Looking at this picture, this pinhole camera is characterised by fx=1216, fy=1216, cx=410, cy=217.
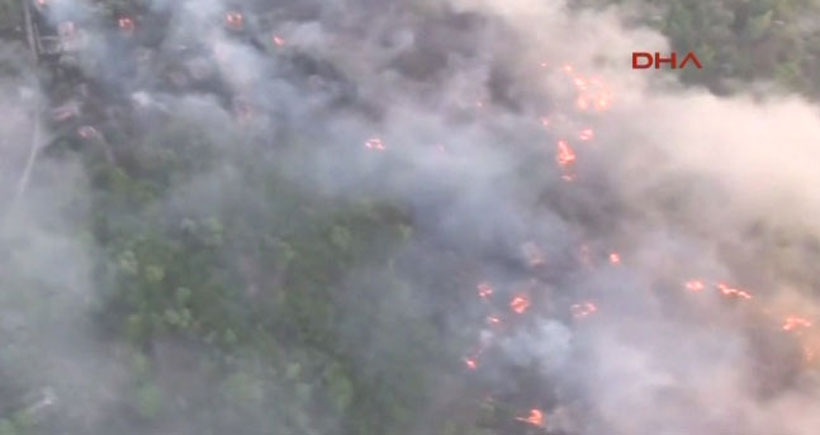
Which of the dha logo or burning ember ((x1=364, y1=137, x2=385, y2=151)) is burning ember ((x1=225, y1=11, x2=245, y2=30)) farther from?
the dha logo

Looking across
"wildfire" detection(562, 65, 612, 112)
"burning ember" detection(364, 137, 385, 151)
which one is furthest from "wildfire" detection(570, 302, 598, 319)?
"burning ember" detection(364, 137, 385, 151)

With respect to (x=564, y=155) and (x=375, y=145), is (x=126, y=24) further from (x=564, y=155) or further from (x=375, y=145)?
(x=564, y=155)

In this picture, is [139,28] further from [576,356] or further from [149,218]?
[576,356]

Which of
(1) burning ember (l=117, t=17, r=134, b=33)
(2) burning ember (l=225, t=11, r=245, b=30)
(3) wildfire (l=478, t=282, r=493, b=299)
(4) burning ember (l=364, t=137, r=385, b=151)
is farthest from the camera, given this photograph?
(2) burning ember (l=225, t=11, r=245, b=30)

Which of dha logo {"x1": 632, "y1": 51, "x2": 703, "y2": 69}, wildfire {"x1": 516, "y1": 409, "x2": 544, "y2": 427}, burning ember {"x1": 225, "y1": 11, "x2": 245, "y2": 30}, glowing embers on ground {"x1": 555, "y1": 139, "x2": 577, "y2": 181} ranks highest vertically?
burning ember {"x1": 225, "y1": 11, "x2": 245, "y2": 30}

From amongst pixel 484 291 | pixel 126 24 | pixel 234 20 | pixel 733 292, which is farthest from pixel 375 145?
pixel 733 292

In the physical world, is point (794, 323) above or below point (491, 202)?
below

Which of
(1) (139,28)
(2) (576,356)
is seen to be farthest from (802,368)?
(1) (139,28)
